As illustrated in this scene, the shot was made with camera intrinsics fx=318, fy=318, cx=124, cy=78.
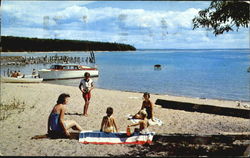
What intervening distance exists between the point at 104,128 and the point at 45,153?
1907 millimetres

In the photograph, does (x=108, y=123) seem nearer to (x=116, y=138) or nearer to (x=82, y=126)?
(x=116, y=138)

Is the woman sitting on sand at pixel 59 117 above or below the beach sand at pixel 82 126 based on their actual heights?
above

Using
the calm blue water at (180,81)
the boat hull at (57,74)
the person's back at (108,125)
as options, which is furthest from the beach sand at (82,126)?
the boat hull at (57,74)

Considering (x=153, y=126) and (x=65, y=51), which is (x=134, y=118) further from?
(x=65, y=51)

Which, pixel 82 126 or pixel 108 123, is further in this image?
pixel 82 126

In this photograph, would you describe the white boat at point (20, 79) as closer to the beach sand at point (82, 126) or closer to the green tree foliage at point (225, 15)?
the beach sand at point (82, 126)

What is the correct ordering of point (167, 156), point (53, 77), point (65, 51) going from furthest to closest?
point (65, 51)
point (53, 77)
point (167, 156)

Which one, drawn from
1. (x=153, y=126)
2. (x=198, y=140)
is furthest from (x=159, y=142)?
(x=153, y=126)

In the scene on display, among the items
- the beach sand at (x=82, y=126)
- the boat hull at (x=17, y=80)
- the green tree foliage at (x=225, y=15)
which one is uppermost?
the green tree foliage at (x=225, y=15)

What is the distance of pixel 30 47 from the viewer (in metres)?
152

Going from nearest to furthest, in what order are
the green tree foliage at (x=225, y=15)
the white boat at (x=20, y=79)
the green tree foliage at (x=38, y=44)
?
the green tree foliage at (x=225, y=15)
the white boat at (x=20, y=79)
the green tree foliage at (x=38, y=44)

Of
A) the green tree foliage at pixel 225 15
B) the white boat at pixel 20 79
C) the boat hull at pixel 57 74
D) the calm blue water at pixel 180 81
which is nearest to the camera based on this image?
the green tree foliage at pixel 225 15

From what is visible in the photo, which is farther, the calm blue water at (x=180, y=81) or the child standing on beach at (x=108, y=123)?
the calm blue water at (x=180, y=81)

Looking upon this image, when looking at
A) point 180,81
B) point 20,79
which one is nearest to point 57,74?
point 20,79
